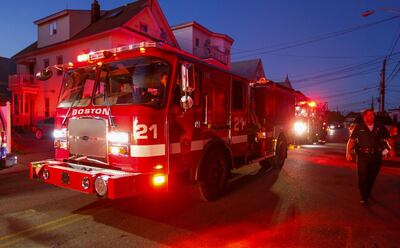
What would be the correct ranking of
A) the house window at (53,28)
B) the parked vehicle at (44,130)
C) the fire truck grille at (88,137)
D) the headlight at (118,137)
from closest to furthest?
the headlight at (118,137)
the fire truck grille at (88,137)
the parked vehicle at (44,130)
the house window at (53,28)

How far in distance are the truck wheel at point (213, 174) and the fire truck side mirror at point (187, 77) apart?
59.3 inches

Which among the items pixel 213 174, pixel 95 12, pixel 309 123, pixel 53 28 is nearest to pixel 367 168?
pixel 213 174

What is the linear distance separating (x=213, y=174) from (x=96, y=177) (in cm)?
243

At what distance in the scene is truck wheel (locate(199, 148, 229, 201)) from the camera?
607 cm

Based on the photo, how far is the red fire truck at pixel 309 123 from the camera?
16.0m

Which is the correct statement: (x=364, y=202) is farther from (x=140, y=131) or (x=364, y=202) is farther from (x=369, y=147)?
(x=140, y=131)

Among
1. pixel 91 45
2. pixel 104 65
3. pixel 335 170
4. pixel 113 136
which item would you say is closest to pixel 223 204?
pixel 113 136

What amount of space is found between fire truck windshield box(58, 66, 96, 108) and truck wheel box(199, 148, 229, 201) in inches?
92.3

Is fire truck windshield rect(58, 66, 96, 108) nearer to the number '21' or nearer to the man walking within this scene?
the number '21'

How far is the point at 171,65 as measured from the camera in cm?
515

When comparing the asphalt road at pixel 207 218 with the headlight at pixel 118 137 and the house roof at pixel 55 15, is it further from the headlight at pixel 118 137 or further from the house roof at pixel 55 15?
the house roof at pixel 55 15

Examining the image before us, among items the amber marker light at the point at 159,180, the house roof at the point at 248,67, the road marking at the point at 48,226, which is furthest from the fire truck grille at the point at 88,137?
the house roof at the point at 248,67

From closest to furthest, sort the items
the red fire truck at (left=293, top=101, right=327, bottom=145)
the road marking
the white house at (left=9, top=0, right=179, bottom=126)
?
the road marking → the red fire truck at (left=293, top=101, right=327, bottom=145) → the white house at (left=9, top=0, right=179, bottom=126)

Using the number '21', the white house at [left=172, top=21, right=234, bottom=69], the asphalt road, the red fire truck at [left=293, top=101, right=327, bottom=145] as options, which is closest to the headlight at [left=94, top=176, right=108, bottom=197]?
the asphalt road
